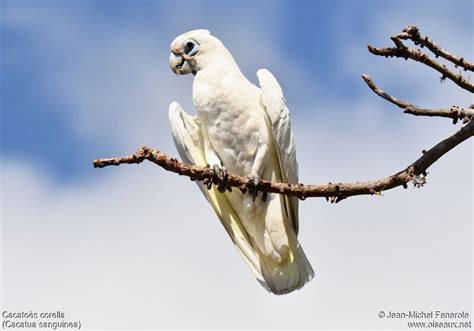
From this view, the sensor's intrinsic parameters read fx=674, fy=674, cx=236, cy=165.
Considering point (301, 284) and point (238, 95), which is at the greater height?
point (238, 95)

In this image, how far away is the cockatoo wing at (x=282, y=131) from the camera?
5.43m

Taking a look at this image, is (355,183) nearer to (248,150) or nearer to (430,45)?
(430,45)

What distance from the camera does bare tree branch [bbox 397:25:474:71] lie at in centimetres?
382

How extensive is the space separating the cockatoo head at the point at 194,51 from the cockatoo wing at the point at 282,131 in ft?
1.87

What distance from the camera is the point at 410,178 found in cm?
416

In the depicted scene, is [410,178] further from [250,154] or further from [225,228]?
[225,228]

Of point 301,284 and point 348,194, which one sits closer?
point 348,194

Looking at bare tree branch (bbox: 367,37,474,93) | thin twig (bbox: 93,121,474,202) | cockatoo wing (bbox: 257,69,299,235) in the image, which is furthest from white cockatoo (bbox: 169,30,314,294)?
bare tree branch (bbox: 367,37,474,93)

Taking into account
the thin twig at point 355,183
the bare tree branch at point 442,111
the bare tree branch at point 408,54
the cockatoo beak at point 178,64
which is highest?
the cockatoo beak at point 178,64

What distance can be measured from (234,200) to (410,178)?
1.90m

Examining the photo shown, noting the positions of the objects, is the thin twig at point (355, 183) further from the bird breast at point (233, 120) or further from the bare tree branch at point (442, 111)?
the bird breast at point (233, 120)

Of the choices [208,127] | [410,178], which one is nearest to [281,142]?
[208,127]

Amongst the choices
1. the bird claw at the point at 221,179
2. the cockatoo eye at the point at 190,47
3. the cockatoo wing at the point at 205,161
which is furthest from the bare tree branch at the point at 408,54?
the cockatoo eye at the point at 190,47

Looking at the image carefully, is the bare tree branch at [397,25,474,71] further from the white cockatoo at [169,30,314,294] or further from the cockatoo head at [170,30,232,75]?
the cockatoo head at [170,30,232,75]
